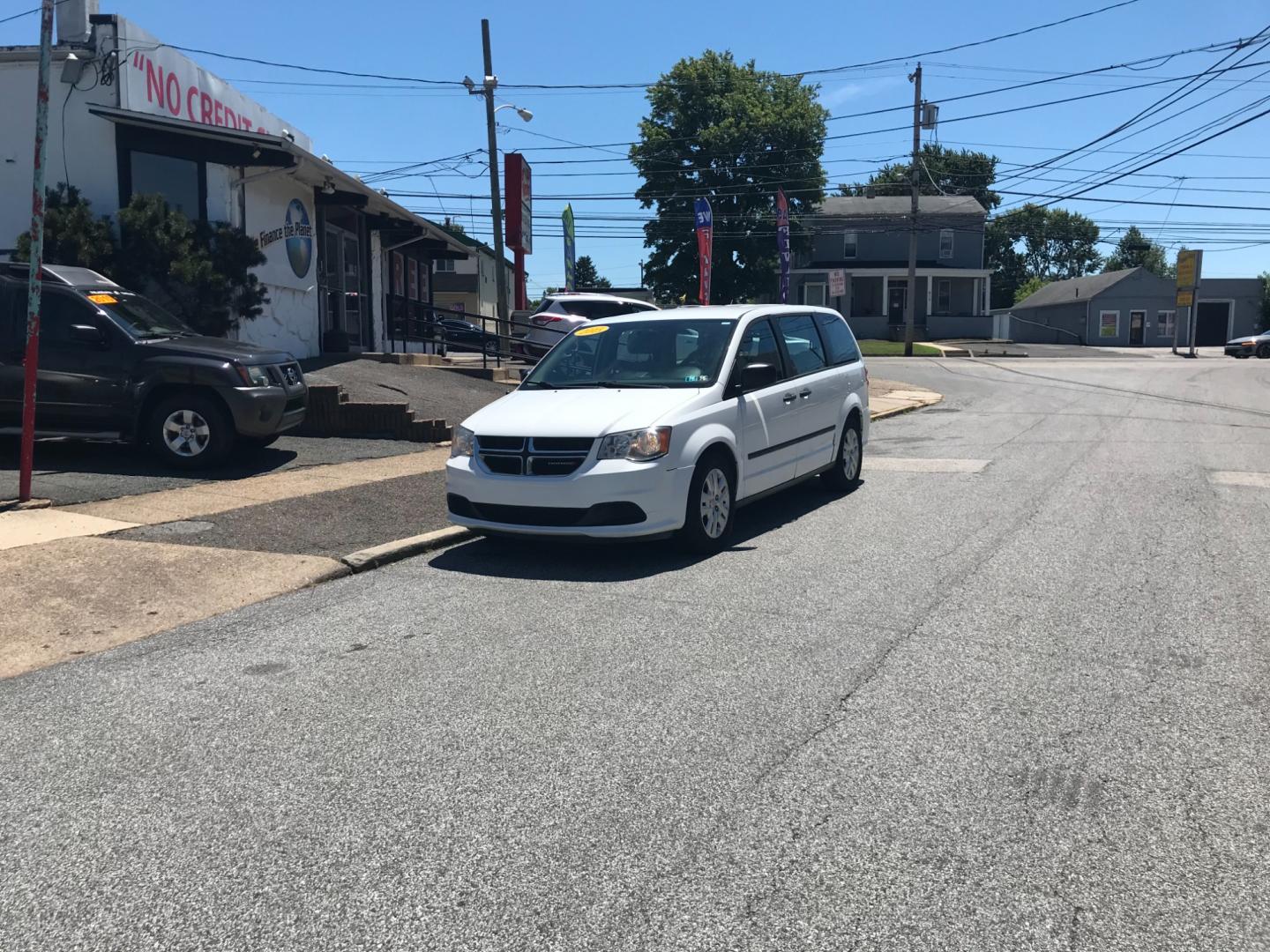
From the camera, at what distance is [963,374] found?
31891mm

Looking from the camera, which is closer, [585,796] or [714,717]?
[585,796]

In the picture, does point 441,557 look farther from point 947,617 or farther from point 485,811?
point 485,811

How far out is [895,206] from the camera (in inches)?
A: 2454

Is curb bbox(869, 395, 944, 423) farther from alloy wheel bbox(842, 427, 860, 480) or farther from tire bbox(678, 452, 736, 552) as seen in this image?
tire bbox(678, 452, 736, 552)

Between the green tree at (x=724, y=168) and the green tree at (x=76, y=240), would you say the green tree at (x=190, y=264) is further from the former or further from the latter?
the green tree at (x=724, y=168)

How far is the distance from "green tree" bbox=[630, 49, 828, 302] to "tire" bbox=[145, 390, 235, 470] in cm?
4799

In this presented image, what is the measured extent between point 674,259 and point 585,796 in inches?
2209

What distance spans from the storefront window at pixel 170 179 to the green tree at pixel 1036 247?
304 feet

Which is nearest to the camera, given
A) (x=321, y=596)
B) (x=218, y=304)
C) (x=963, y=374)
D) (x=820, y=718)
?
(x=820, y=718)

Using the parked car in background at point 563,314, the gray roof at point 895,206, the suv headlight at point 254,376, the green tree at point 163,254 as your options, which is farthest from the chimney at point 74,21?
the gray roof at point 895,206

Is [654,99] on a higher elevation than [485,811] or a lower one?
higher

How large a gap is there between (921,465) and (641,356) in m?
5.19

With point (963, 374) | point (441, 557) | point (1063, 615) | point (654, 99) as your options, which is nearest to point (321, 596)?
point (441, 557)

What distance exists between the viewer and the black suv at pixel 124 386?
10859 mm
